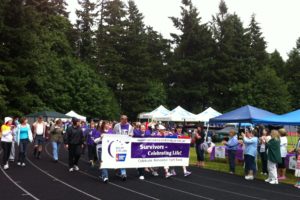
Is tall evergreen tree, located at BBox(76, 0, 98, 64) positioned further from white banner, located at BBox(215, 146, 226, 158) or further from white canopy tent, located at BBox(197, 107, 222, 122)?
white banner, located at BBox(215, 146, 226, 158)

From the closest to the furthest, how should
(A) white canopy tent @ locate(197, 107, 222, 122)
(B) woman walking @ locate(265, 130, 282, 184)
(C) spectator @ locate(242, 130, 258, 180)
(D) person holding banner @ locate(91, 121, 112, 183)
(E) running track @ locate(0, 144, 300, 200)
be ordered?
(E) running track @ locate(0, 144, 300, 200) → (D) person holding banner @ locate(91, 121, 112, 183) → (B) woman walking @ locate(265, 130, 282, 184) → (C) spectator @ locate(242, 130, 258, 180) → (A) white canopy tent @ locate(197, 107, 222, 122)

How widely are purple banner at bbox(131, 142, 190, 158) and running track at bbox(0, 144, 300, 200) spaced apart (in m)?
0.79

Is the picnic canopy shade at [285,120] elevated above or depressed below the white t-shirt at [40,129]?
above

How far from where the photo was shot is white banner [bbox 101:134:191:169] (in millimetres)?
14156

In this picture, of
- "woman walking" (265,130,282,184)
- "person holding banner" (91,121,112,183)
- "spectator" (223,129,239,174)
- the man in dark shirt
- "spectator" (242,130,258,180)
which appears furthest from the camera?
"spectator" (223,129,239,174)

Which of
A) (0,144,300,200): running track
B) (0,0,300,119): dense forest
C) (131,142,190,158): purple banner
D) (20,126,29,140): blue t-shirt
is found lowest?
(0,144,300,200): running track

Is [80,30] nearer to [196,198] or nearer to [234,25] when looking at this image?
[234,25]

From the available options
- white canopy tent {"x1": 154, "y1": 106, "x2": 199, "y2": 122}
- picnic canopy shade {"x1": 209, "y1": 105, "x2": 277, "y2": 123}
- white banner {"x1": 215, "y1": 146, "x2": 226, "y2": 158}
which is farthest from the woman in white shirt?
white canopy tent {"x1": 154, "y1": 106, "x2": 199, "y2": 122}

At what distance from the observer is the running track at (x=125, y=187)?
449 inches

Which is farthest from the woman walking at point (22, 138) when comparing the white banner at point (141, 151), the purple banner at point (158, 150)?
the purple banner at point (158, 150)

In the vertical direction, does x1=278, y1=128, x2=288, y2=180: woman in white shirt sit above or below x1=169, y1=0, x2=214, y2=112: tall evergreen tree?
below

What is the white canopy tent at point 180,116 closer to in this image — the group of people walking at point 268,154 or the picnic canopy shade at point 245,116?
the picnic canopy shade at point 245,116

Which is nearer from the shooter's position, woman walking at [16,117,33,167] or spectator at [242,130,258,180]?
spectator at [242,130,258,180]

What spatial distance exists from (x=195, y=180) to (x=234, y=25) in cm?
6111
